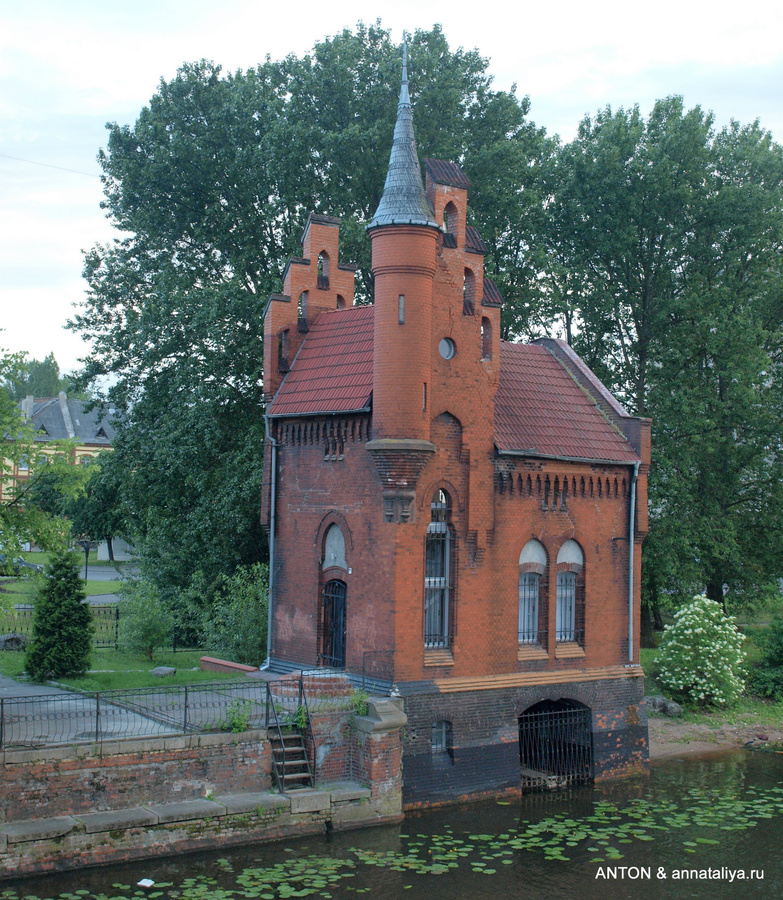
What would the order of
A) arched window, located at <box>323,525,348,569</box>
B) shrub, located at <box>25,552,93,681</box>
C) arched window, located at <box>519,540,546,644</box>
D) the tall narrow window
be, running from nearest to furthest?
arched window, located at <box>323,525,348,569</box>, arched window, located at <box>519,540,546,644</box>, shrub, located at <box>25,552,93,681</box>, the tall narrow window

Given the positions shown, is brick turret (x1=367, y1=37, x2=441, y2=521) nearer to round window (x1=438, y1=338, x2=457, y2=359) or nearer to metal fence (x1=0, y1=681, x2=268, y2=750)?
round window (x1=438, y1=338, x2=457, y2=359)

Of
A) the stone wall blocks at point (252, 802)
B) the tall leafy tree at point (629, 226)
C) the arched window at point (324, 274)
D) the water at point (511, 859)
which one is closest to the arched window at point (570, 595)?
the water at point (511, 859)

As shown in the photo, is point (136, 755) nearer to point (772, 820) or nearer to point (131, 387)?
point (772, 820)

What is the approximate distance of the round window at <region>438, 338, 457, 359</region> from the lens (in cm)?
1969

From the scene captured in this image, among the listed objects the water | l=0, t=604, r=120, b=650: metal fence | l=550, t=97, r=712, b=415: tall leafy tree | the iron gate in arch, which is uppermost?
l=550, t=97, r=712, b=415: tall leafy tree

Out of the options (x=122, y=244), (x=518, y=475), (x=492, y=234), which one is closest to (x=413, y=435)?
(x=518, y=475)

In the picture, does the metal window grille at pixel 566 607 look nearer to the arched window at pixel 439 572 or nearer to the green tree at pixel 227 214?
the arched window at pixel 439 572

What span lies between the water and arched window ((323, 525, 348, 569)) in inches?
207

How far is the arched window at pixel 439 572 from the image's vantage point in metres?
19.5

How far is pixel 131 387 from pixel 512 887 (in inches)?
827

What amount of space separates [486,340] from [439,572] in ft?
16.2

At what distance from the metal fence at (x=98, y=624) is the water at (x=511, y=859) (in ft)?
48.1

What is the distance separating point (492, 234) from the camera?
31547 mm

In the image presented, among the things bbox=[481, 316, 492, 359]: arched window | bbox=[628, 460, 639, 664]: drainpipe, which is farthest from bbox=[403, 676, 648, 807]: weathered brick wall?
bbox=[481, 316, 492, 359]: arched window
